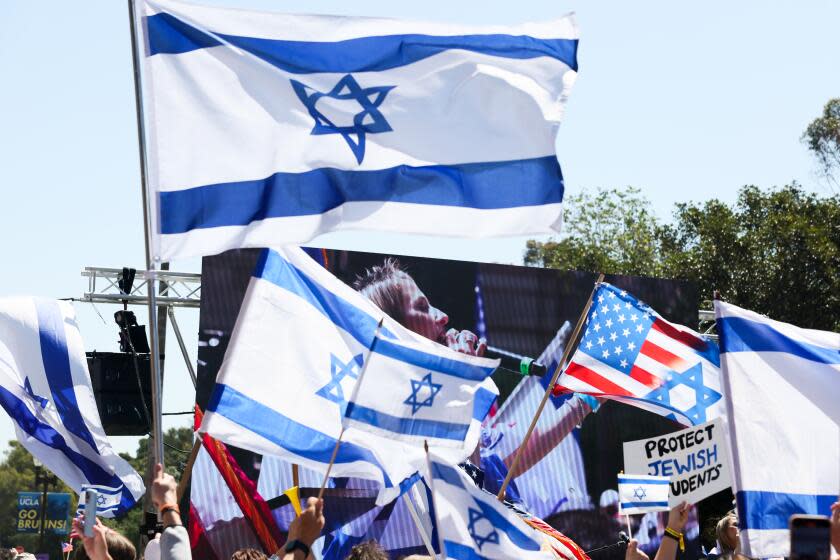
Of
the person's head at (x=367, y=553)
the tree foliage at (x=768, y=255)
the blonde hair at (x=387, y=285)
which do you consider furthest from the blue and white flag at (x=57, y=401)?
the tree foliage at (x=768, y=255)

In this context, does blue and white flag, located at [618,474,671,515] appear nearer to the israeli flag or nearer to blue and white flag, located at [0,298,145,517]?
blue and white flag, located at [0,298,145,517]

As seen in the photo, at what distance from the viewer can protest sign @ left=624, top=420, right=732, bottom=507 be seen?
26.9 feet

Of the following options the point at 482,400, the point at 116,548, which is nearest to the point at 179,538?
the point at 116,548

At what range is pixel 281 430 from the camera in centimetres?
659

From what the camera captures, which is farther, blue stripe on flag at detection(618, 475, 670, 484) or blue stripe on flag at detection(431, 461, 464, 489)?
blue stripe on flag at detection(618, 475, 670, 484)

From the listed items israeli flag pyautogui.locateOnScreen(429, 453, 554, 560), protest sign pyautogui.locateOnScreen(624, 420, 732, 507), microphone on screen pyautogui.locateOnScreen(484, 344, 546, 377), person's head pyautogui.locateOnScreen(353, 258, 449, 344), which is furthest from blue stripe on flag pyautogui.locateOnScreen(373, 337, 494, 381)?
microphone on screen pyautogui.locateOnScreen(484, 344, 546, 377)

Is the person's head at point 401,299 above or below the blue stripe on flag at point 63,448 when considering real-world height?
above

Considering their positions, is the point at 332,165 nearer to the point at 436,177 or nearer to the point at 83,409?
the point at 436,177

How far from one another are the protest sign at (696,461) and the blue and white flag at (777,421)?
1.02 meters

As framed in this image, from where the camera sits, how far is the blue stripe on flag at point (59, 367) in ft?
32.6

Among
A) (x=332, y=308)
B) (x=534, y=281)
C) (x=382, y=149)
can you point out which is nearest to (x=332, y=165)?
(x=382, y=149)

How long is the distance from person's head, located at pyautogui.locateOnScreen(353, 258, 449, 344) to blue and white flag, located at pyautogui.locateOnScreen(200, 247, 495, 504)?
1071cm

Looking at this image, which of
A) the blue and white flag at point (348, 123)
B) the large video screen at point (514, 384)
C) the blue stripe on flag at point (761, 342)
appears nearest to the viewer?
the blue and white flag at point (348, 123)

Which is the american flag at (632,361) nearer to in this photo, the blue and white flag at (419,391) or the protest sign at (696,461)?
the protest sign at (696,461)
